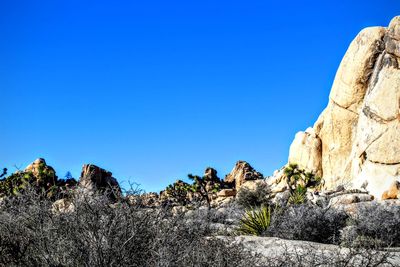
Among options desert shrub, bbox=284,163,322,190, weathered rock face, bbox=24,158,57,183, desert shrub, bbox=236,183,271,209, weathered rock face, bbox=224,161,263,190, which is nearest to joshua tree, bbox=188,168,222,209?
weathered rock face, bbox=224,161,263,190

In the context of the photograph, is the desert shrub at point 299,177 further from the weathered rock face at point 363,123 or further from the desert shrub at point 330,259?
the desert shrub at point 330,259

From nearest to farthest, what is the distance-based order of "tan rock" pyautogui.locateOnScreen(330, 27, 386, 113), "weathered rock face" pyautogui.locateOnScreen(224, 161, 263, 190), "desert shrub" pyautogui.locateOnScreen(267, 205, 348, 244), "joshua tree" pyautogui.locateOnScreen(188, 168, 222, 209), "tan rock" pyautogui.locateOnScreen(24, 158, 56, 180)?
"desert shrub" pyautogui.locateOnScreen(267, 205, 348, 244), "tan rock" pyautogui.locateOnScreen(24, 158, 56, 180), "tan rock" pyautogui.locateOnScreen(330, 27, 386, 113), "joshua tree" pyautogui.locateOnScreen(188, 168, 222, 209), "weathered rock face" pyautogui.locateOnScreen(224, 161, 263, 190)

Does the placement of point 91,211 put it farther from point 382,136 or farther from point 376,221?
point 382,136

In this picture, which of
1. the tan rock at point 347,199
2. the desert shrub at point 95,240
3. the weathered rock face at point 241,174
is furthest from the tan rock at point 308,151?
the desert shrub at point 95,240

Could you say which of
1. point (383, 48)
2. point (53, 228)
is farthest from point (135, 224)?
point (383, 48)

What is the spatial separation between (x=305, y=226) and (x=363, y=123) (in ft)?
123

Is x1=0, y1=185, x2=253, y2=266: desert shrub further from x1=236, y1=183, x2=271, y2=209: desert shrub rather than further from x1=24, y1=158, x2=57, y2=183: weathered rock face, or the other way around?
x1=24, y1=158, x2=57, y2=183: weathered rock face

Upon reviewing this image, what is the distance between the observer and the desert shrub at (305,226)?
42.5 feet

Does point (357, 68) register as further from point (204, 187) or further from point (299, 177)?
point (204, 187)

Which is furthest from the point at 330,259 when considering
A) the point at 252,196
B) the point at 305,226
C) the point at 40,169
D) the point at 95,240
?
the point at 40,169

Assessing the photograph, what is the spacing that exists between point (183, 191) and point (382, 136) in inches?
1075

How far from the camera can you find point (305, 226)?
13.2 metres

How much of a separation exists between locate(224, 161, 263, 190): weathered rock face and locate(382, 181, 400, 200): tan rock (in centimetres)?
3408

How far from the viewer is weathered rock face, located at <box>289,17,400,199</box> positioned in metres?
43.5
